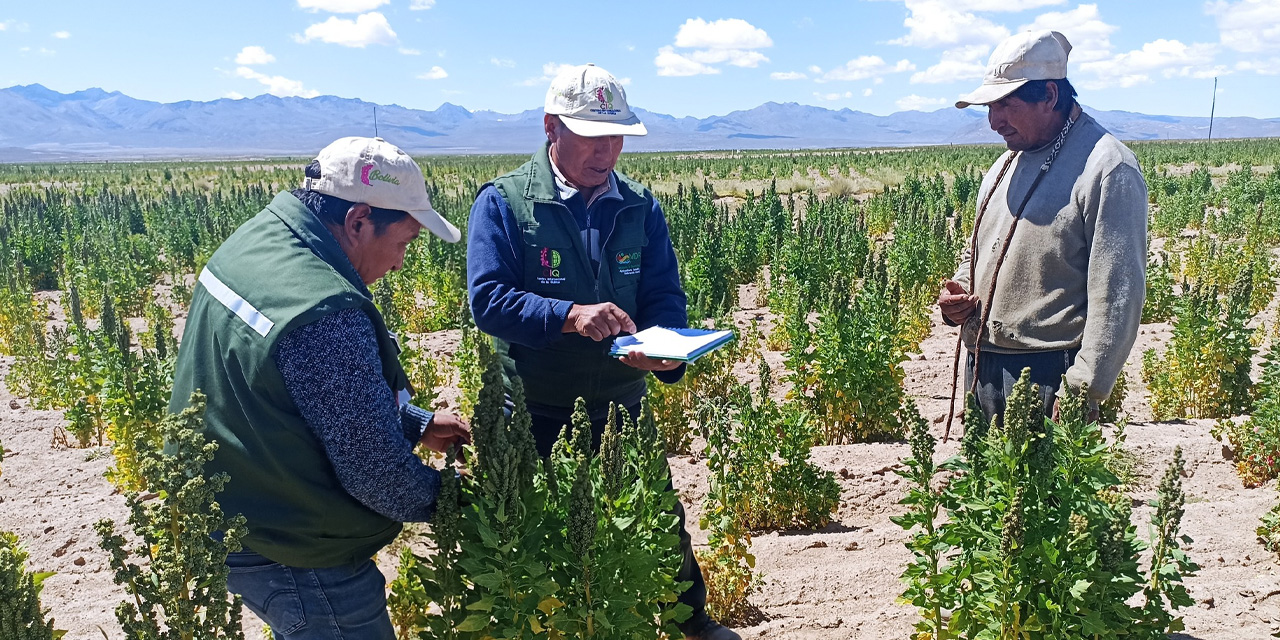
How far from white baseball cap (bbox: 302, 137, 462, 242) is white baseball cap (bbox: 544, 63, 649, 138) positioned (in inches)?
39.7

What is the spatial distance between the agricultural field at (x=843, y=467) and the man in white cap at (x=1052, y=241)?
1.50 feet

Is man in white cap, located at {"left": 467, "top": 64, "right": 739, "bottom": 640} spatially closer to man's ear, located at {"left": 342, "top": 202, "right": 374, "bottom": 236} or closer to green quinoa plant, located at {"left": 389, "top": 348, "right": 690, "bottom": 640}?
green quinoa plant, located at {"left": 389, "top": 348, "right": 690, "bottom": 640}

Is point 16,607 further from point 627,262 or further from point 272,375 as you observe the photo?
point 627,262

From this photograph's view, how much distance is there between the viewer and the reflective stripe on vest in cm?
198

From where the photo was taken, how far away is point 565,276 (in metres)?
3.32

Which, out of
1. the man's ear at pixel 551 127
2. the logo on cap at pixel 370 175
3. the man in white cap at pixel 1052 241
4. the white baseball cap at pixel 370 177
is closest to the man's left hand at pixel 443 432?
the white baseball cap at pixel 370 177

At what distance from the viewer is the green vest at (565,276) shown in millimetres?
3291

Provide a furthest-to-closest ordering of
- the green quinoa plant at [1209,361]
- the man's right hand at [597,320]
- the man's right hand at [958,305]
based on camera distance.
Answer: the green quinoa plant at [1209,361]
the man's right hand at [958,305]
the man's right hand at [597,320]

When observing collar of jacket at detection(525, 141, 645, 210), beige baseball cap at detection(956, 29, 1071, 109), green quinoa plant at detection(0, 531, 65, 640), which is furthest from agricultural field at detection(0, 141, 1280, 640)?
beige baseball cap at detection(956, 29, 1071, 109)

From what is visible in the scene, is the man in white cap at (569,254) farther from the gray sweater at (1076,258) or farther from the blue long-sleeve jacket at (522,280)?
the gray sweater at (1076,258)

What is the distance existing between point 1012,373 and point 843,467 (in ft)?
7.97

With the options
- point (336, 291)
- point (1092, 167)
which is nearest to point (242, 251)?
point (336, 291)

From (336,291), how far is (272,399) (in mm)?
314

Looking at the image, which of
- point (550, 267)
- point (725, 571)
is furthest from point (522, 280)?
point (725, 571)
